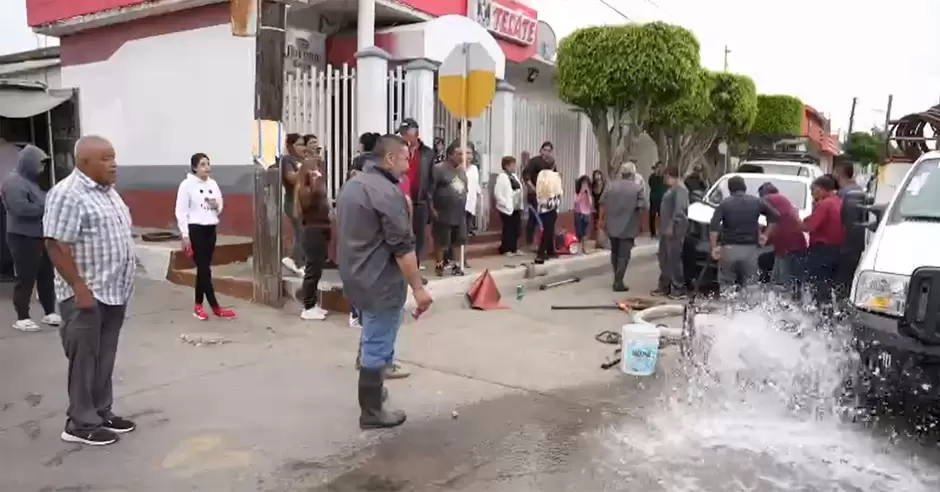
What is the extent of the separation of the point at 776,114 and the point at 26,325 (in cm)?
2541

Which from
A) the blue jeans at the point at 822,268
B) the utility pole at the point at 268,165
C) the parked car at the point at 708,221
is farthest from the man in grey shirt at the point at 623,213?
the utility pole at the point at 268,165

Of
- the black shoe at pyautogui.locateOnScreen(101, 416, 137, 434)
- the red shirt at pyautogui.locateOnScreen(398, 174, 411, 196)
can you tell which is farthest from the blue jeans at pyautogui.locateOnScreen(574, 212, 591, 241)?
the black shoe at pyautogui.locateOnScreen(101, 416, 137, 434)

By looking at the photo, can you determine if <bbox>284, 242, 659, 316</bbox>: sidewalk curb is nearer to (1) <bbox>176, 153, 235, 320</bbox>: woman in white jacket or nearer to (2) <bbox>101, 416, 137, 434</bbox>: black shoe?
(1) <bbox>176, 153, 235, 320</bbox>: woman in white jacket

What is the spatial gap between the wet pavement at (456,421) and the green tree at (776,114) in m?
21.6

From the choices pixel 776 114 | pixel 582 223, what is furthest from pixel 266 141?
pixel 776 114

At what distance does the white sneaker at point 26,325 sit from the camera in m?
6.95

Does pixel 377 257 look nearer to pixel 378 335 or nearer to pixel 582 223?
pixel 378 335

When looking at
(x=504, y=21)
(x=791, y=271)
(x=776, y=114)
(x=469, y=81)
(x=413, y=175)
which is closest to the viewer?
(x=791, y=271)

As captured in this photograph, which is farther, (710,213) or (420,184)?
(710,213)

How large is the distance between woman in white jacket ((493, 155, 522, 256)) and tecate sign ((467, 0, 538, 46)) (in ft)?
9.90

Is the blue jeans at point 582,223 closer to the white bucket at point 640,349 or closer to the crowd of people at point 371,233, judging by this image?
the crowd of people at point 371,233

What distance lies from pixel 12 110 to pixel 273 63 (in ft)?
18.5

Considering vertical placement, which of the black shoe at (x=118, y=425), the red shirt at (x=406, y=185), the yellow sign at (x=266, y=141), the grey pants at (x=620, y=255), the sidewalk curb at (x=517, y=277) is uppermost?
the yellow sign at (x=266, y=141)

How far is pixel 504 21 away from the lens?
14.2m
